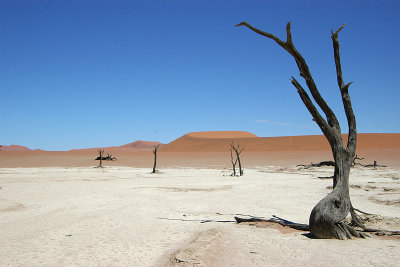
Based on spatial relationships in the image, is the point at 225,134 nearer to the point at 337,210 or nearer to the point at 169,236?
the point at 169,236

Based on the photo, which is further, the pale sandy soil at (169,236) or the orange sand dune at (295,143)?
the orange sand dune at (295,143)

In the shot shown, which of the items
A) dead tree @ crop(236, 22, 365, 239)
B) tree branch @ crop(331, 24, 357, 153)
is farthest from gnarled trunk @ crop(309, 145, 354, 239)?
tree branch @ crop(331, 24, 357, 153)

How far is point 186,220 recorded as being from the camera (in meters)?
8.10

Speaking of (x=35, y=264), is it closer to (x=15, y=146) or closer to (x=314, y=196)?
(x=314, y=196)

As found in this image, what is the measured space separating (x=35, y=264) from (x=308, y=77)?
5.48 m

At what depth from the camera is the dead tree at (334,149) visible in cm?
587

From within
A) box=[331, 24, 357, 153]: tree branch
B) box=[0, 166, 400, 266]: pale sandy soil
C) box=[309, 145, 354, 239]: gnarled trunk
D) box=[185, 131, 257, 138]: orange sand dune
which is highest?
box=[185, 131, 257, 138]: orange sand dune

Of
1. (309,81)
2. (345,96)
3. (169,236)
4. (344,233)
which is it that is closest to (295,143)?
(345,96)

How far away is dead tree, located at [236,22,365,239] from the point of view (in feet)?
19.2

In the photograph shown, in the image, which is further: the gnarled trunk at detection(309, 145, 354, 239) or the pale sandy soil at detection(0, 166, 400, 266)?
the gnarled trunk at detection(309, 145, 354, 239)

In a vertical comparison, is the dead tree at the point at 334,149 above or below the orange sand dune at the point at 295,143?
below

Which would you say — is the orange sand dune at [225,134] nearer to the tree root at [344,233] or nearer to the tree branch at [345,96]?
the tree branch at [345,96]

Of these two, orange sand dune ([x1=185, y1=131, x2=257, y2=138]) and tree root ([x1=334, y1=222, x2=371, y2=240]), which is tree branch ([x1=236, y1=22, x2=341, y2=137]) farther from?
orange sand dune ([x1=185, y1=131, x2=257, y2=138])

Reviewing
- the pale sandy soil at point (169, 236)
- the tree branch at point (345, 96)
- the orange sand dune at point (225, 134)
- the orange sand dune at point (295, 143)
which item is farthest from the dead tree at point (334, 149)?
the orange sand dune at point (225, 134)
